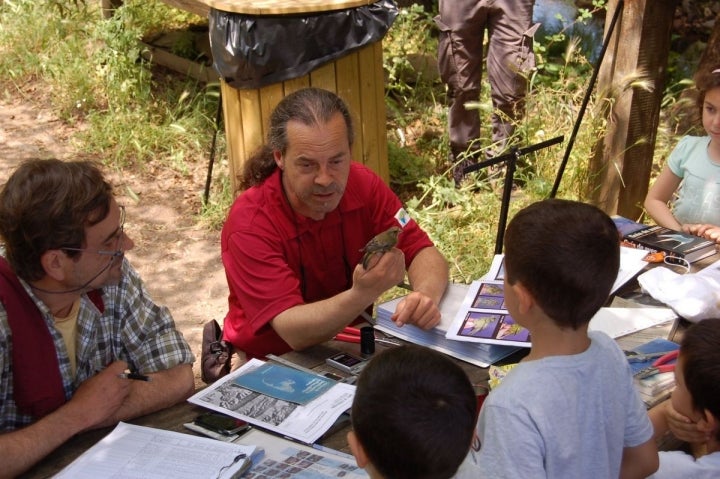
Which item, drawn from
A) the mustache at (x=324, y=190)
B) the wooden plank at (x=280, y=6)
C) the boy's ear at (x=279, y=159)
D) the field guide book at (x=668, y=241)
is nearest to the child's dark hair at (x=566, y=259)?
the mustache at (x=324, y=190)

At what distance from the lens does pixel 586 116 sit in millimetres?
5012

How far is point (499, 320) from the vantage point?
256cm

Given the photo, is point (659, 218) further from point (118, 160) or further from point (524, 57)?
point (118, 160)

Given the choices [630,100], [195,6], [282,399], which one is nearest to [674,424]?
[282,399]

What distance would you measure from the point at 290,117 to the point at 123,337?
90 cm

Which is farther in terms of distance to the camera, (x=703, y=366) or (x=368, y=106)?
(x=368, y=106)

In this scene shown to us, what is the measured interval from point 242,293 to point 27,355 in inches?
29.5

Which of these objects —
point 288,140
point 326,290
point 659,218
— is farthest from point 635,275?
point 288,140

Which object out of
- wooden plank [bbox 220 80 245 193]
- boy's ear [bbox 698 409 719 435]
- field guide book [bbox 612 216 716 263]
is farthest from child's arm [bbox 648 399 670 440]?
wooden plank [bbox 220 80 245 193]

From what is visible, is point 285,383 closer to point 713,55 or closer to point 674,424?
point 674,424

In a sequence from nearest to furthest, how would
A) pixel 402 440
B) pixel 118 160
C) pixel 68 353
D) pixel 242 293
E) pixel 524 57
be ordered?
pixel 402 440 → pixel 68 353 → pixel 242 293 → pixel 524 57 → pixel 118 160

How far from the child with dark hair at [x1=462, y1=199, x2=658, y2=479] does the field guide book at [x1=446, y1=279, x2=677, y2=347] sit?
2.22ft

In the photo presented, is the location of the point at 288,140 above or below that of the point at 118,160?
above

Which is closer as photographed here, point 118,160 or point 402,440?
point 402,440
